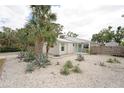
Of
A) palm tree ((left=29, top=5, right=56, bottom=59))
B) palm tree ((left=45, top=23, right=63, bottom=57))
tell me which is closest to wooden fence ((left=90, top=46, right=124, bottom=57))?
palm tree ((left=45, top=23, right=63, bottom=57))

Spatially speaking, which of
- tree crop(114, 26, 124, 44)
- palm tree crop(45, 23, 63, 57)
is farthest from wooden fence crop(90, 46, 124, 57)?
→ tree crop(114, 26, 124, 44)

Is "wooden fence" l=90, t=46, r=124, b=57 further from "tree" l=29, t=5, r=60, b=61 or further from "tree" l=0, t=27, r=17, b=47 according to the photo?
"tree" l=0, t=27, r=17, b=47

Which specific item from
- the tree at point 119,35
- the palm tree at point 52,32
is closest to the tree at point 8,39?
the palm tree at point 52,32

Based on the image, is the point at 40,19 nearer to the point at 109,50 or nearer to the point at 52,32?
the point at 52,32

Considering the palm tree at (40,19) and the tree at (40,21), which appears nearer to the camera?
the tree at (40,21)

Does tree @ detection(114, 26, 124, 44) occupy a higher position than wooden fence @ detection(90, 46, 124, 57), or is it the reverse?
tree @ detection(114, 26, 124, 44)

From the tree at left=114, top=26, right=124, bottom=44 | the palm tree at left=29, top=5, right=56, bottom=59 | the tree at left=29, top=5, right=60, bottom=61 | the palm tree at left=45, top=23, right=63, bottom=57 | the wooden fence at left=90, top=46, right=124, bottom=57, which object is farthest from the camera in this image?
the tree at left=114, top=26, right=124, bottom=44

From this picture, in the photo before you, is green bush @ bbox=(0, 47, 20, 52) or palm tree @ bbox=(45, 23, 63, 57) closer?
palm tree @ bbox=(45, 23, 63, 57)

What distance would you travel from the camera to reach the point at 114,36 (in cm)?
2938

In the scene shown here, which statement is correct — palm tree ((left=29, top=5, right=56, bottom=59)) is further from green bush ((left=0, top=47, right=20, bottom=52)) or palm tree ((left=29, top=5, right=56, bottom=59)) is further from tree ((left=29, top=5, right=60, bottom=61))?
green bush ((left=0, top=47, right=20, bottom=52))

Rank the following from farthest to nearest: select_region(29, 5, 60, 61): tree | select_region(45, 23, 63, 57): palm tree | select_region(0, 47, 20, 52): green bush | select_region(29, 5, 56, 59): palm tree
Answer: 1. select_region(0, 47, 20, 52): green bush
2. select_region(29, 5, 56, 59): palm tree
3. select_region(29, 5, 60, 61): tree
4. select_region(45, 23, 63, 57): palm tree

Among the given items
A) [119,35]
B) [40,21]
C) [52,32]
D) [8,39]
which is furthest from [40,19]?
[119,35]

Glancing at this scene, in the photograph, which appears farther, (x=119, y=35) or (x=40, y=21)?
(x=119, y=35)

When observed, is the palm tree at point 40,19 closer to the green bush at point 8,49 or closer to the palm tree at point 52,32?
the palm tree at point 52,32
